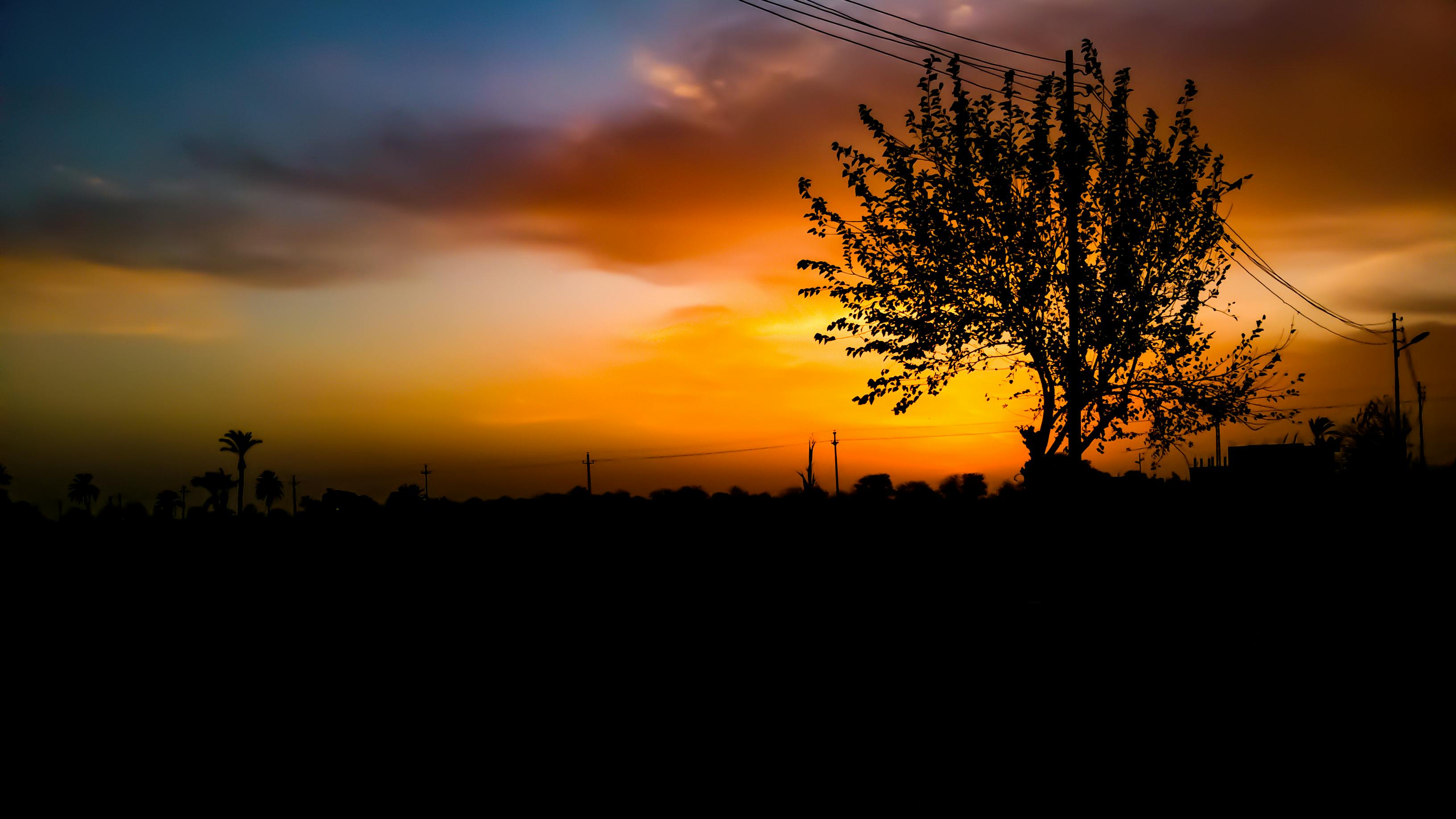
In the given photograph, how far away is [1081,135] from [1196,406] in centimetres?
799

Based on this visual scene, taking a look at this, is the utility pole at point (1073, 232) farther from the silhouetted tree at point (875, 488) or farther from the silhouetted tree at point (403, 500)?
the silhouetted tree at point (403, 500)

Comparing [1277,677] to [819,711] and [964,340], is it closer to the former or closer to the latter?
[819,711]

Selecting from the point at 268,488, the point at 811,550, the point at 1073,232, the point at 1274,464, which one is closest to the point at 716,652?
the point at 811,550

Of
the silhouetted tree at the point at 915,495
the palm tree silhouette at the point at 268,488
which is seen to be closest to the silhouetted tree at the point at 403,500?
the silhouetted tree at the point at 915,495

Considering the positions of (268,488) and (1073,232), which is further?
(268,488)

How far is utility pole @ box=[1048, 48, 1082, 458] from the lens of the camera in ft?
74.7

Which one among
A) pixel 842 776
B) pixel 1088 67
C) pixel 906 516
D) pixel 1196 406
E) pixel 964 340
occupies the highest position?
pixel 1088 67

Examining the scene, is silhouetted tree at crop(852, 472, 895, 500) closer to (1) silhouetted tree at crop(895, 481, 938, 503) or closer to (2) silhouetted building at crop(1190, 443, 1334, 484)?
(1) silhouetted tree at crop(895, 481, 938, 503)

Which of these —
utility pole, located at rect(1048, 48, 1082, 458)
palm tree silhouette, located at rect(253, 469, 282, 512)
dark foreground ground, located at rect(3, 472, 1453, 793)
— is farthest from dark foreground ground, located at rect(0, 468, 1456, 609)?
palm tree silhouette, located at rect(253, 469, 282, 512)

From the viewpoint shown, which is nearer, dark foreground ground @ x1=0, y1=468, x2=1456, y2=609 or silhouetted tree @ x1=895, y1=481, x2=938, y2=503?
dark foreground ground @ x1=0, y1=468, x2=1456, y2=609

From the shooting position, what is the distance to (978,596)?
606 inches

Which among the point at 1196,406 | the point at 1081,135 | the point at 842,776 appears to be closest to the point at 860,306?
the point at 1081,135

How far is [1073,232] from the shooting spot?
75.3 ft

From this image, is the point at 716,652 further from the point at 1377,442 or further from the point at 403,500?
the point at 1377,442
